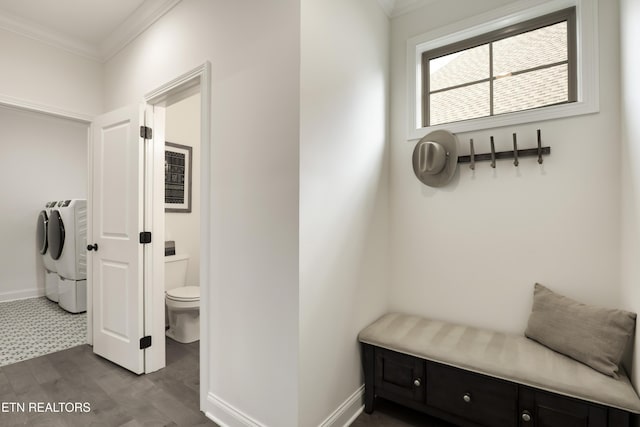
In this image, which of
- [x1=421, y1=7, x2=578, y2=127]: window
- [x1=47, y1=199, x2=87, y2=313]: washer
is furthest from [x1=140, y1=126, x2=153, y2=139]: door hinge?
[x1=47, y1=199, x2=87, y2=313]: washer

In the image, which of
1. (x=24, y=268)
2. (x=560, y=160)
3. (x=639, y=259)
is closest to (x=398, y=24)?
(x=560, y=160)

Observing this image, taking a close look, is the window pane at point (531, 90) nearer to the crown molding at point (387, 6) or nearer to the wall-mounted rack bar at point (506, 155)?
the wall-mounted rack bar at point (506, 155)

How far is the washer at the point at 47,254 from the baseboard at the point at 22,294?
0.24m

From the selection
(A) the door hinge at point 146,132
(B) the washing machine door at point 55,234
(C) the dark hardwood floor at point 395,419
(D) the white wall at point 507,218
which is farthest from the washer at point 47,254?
(D) the white wall at point 507,218

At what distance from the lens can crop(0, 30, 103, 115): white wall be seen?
2465mm

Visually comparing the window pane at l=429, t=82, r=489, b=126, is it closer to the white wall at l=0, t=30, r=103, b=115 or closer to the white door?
the white door

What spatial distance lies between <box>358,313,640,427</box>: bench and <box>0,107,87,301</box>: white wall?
16.8 ft

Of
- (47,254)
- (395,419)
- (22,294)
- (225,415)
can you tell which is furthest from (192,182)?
(22,294)

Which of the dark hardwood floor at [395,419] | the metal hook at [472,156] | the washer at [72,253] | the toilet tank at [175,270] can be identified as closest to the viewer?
the dark hardwood floor at [395,419]

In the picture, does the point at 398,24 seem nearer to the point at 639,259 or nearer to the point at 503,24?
the point at 503,24

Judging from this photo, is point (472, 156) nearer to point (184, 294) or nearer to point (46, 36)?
point (184, 294)

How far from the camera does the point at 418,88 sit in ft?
7.64

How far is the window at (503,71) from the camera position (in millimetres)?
1892

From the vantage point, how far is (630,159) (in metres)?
1.50
